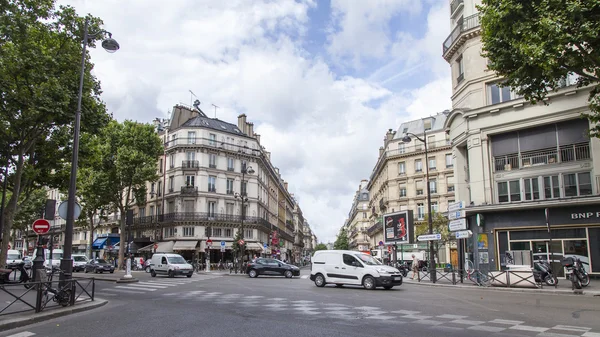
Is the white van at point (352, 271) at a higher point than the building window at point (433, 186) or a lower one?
lower

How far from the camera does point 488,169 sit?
2512 cm

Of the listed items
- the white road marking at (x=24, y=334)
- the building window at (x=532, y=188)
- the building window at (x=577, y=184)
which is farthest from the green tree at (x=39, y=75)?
the building window at (x=577, y=184)

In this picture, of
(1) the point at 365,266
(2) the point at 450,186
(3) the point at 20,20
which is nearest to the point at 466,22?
(1) the point at 365,266

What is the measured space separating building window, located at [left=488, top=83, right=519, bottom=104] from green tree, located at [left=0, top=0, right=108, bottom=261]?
21420mm

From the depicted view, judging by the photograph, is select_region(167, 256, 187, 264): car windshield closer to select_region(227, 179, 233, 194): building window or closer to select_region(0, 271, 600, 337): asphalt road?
select_region(0, 271, 600, 337): asphalt road

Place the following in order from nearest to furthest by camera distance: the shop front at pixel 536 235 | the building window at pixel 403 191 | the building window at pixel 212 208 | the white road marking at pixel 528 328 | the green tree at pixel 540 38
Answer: the white road marking at pixel 528 328 → the green tree at pixel 540 38 → the shop front at pixel 536 235 → the building window at pixel 212 208 → the building window at pixel 403 191

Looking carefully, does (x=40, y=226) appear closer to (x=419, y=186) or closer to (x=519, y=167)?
(x=519, y=167)

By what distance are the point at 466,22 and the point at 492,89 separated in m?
4.62

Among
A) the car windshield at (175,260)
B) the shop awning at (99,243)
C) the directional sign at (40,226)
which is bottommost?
the car windshield at (175,260)

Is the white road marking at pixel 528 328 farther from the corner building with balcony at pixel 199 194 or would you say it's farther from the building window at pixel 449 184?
the building window at pixel 449 184

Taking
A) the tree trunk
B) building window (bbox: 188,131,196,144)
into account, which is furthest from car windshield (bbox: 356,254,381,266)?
building window (bbox: 188,131,196,144)

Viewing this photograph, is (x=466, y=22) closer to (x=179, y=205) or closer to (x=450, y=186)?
(x=450, y=186)

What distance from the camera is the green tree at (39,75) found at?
16016mm

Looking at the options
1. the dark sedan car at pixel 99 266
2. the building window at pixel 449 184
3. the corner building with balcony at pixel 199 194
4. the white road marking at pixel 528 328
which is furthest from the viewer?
the building window at pixel 449 184
